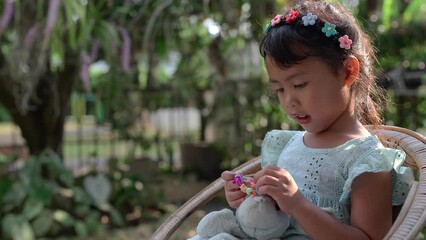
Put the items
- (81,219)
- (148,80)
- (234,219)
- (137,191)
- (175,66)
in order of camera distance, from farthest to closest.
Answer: (148,80) → (175,66) → (137,191) → (81,219) → (234,219)

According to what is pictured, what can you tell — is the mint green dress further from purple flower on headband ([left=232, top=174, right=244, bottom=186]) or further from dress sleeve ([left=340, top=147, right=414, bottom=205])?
purple flower on headband ([left=232, top=174, right=244, bottom=186])

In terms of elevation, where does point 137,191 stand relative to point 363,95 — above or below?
below

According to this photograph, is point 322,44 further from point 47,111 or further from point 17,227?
point 47,111

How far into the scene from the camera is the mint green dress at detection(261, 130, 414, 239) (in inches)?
58.3

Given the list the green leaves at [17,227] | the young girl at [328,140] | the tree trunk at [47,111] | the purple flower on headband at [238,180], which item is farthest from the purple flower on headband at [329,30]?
the tree trunk at [47,111]

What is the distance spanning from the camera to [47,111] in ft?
16.6

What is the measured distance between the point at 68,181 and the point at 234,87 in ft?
5.77

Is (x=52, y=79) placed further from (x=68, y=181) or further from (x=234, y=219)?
(x=234, y=219)

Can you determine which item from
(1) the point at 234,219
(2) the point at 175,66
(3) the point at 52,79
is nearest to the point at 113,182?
(3) the point at 52,79

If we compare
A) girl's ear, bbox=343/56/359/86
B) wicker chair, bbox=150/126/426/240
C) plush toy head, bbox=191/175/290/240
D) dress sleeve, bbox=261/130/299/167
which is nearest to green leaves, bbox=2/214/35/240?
wicker chair, bbox=150/126/426/240

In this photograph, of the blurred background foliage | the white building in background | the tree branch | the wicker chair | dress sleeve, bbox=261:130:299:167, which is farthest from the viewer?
the white building in background

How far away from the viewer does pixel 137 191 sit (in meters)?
4.96

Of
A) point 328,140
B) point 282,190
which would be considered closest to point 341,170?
point 328,140

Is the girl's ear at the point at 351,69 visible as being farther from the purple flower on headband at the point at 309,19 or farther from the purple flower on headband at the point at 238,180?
the purple flower on headband at the point at 238,180
